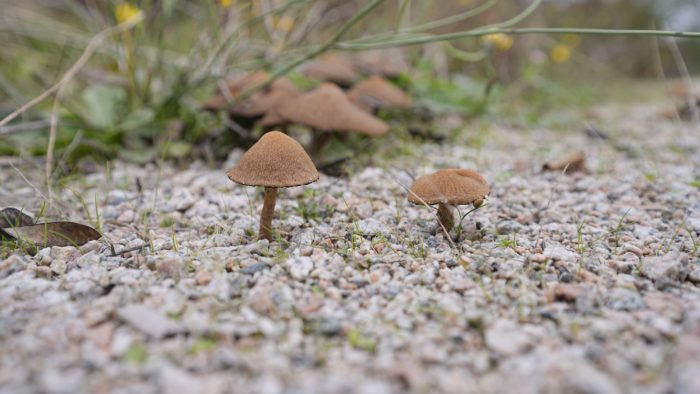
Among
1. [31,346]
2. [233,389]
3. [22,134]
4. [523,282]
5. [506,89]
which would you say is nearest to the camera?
[233,389]

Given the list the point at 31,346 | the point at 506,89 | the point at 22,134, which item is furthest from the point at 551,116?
the point at 31,346

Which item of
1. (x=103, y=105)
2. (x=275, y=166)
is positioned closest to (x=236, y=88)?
(x=103, y=105)

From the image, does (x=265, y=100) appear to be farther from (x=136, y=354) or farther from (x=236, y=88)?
(x=136, y=354)

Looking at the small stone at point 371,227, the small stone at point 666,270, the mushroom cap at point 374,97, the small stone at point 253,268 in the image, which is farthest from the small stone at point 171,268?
the mushroom cap at point 374,97

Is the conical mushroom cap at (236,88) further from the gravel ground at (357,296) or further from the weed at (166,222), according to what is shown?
the weed at (166,222)

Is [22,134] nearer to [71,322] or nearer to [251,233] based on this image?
[251,233]

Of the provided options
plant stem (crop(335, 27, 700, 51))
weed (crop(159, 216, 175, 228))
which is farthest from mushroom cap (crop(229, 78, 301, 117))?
weed (crop(159, 216, 175, 228))

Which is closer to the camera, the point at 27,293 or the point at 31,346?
the point at 31,346
